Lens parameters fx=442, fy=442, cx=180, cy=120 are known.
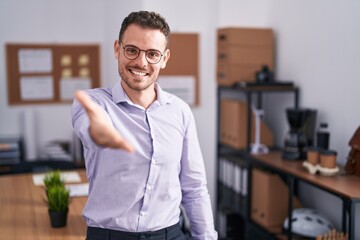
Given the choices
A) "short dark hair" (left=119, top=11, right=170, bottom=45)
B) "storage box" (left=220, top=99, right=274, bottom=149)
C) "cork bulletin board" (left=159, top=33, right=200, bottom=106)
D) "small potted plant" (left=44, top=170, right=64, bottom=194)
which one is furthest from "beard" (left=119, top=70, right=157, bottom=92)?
"cork bulletin board" (left=159, top=33, right=200, bottom=106)

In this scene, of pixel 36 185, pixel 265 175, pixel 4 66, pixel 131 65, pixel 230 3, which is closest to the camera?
pixel 131 65

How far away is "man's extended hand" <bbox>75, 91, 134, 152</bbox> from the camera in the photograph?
3.40 ft

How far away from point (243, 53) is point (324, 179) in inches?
51.1

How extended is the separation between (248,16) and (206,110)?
0.87 meters

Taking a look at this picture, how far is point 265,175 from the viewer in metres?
2.98

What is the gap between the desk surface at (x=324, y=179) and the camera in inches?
86.7

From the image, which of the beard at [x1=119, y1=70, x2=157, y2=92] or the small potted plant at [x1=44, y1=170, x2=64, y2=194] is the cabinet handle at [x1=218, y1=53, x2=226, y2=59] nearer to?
the small potted plant at [x1=44, y1=170, x2=64, y2=194]

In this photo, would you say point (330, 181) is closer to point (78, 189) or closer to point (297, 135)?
point (297, 135)

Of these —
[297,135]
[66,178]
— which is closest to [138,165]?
[66,178]

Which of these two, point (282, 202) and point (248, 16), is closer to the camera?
point (282, 202)

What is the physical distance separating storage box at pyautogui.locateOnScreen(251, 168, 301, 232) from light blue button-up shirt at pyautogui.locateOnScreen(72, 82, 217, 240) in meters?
1.53

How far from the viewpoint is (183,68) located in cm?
371

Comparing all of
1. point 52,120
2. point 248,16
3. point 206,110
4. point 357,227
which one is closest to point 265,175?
point 357,227

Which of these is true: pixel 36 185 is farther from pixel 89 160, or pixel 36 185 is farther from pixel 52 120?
pixel 52 120
